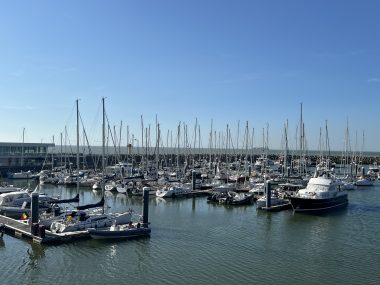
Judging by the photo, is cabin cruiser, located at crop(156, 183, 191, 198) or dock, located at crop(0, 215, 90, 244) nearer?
dock, located at crop(0, 215, 90, 244)

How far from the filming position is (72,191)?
67625mm

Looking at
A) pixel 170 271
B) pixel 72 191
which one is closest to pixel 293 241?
pixel 170 271

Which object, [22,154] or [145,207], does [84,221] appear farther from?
[22,154]

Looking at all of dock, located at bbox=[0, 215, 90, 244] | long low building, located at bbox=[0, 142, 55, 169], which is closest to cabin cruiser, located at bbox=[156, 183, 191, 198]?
dock, located at bbox=[0, 215, 90, 244]

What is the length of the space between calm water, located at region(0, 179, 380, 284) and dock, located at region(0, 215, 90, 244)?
56 cm

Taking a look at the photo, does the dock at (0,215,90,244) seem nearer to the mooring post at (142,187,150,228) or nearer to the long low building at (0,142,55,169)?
the mooring post at (142,187,150,228)

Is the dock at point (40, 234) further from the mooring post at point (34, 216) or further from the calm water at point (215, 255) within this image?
the calm water at point (215, 255)

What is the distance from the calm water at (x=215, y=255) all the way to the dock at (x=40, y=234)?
56 centimetres

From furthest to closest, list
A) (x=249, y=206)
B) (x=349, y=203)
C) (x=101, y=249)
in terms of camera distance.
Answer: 1. (x=349, y=203)
2. (x=249, y=206)
3. (x=101, y=249)

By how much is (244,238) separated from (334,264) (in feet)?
27.8

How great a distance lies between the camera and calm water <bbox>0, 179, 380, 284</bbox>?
25.6 m

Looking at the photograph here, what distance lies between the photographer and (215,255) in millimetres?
29828

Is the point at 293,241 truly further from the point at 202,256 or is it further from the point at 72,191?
the point at 72,191

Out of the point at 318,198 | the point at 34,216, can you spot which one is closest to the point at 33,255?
the point at 34,216
